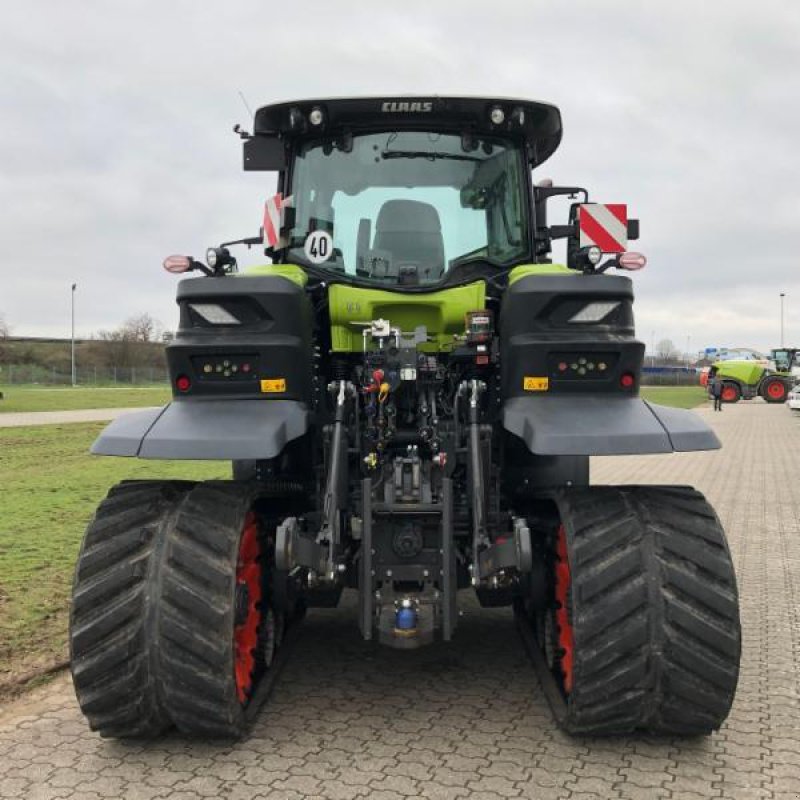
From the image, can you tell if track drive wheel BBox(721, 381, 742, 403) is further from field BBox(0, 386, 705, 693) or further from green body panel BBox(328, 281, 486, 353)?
green body panel BBox(328, 281, 486, 353)

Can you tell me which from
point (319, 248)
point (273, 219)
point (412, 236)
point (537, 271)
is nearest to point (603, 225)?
point (537, 271)

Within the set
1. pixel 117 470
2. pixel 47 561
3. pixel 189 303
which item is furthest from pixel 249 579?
pixel 117 470

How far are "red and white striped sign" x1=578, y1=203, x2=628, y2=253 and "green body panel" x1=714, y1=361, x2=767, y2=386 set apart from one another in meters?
39.3

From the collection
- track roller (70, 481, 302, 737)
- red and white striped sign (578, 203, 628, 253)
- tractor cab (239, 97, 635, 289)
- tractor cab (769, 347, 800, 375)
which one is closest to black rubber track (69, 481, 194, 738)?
track roller (70, 481, 302, 737)

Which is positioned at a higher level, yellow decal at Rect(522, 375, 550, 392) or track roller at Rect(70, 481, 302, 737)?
yellow decal at Rect(522, 375, 550, 392)

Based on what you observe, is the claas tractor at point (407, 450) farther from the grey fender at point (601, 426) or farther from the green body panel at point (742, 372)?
the green body panel at point (742, 372)

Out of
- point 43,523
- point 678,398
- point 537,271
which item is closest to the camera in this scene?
point 537,271

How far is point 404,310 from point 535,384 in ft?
3.09

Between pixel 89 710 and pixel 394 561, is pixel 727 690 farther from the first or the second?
pixel 89 710

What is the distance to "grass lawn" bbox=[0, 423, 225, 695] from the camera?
5.34 m

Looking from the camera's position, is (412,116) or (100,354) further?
(100,354)

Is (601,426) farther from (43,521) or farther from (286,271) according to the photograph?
(43,521)

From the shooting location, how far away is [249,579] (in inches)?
162

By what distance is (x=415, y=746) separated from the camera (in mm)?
3834
